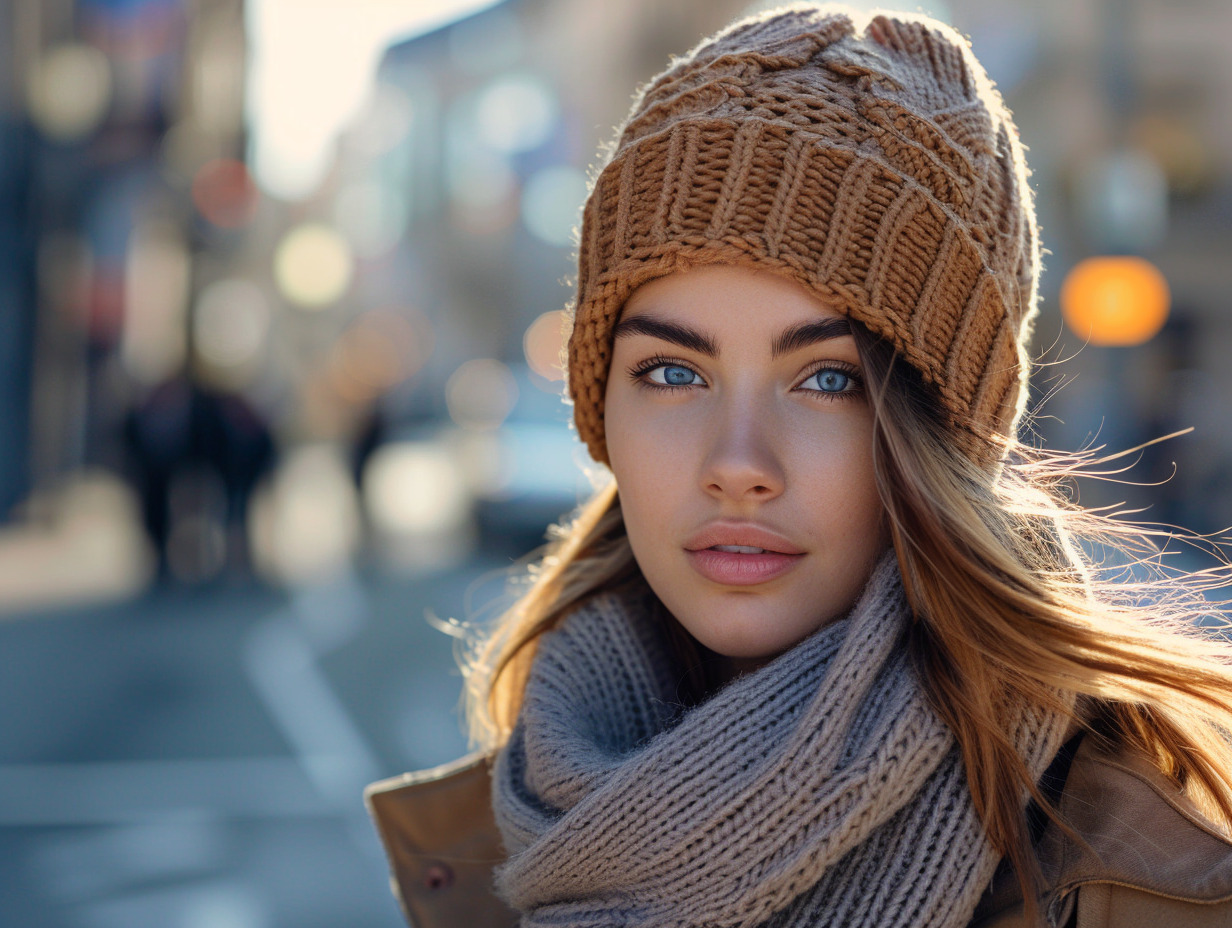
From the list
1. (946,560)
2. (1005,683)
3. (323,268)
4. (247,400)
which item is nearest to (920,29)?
(946,560)

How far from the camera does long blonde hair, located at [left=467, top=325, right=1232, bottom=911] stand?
1651mm

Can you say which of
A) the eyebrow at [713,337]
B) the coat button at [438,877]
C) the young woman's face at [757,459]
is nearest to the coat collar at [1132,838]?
the young woman's face at [757,459]

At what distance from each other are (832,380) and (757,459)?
0.66 ft

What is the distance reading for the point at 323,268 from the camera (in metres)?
42.8

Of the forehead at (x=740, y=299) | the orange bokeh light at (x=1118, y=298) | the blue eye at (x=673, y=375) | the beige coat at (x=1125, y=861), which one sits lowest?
the beige coat at (x=1125, y=861)

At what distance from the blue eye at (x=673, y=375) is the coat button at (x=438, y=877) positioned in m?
1.11

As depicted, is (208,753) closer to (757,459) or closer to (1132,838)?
(757,459)

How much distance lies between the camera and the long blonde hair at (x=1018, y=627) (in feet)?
5.42

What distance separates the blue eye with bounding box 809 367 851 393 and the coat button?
4.11 feet

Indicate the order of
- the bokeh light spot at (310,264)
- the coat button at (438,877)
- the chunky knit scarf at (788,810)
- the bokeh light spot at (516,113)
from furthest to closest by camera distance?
the bokeh light spot at (516,113) → the bokeh light spot at (310,264) → the coat button at (438,877) → the chunky knit scarf at (788,810)

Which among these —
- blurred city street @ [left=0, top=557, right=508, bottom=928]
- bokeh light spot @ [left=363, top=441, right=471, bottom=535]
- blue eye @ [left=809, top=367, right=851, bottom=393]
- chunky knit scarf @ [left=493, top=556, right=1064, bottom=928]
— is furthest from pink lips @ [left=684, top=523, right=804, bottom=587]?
bokeh light spot @ [left=363, top=441, right=471, bottom=535]

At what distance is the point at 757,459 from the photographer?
177 centimetres

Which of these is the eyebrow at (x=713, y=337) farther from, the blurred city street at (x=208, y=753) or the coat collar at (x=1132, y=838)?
the blurred city street at (x=208, y=753)

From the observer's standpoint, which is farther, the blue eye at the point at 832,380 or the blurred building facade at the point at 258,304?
the blurred building facade at the point at 258,304
